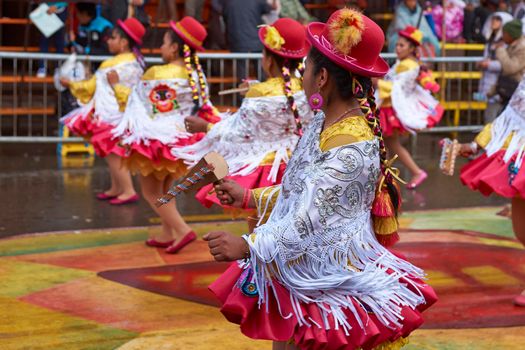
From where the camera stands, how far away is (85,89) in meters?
10.8

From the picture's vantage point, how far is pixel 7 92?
51.1ft

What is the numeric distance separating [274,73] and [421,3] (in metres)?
10.3

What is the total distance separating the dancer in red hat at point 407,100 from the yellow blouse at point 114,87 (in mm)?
3238

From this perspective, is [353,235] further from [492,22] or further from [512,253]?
[492,22]

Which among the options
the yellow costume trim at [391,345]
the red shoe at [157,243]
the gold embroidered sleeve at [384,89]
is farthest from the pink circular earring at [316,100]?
the gold embroidered sleeve at [384,89]

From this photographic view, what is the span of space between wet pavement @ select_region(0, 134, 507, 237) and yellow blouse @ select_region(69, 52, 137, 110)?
1.11 meters

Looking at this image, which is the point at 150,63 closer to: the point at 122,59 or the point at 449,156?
the point at 122,59

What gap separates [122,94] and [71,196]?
79.2 inches

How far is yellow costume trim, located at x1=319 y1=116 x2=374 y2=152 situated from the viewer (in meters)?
4.31

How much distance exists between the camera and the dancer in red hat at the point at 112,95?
984 cm

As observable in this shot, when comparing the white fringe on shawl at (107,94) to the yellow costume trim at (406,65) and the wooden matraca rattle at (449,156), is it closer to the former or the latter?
the yellow costume trim at (406,65)

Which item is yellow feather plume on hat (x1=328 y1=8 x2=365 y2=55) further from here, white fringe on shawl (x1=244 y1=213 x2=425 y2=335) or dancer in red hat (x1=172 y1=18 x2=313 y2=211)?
dancer in red hat (x1=172 y1=18 x2=313 y2=211)

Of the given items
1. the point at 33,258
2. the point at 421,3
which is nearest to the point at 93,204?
the point at 33,258

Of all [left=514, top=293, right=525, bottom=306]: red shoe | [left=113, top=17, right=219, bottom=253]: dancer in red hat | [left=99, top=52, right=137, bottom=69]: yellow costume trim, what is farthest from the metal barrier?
[left=514, top=293, right=525, bottom=306]: red shoe
